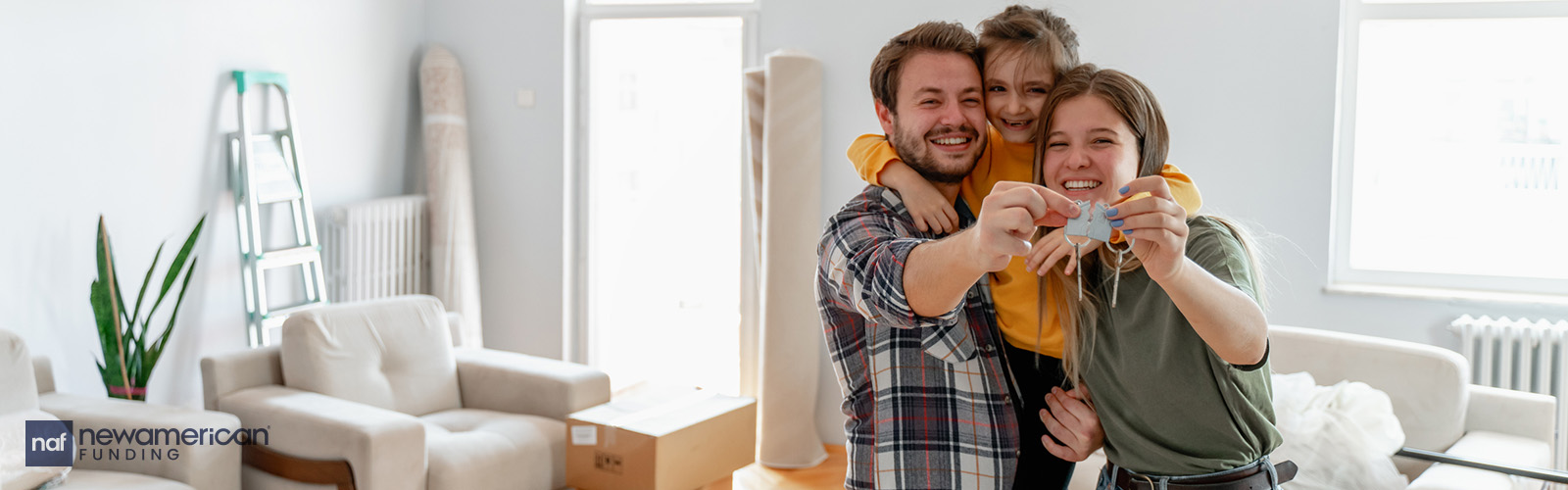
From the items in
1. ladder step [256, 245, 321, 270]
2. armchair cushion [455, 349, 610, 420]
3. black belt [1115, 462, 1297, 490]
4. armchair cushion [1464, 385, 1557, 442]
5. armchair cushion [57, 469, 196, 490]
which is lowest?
armchair cushion [57, 469, 196, 490]

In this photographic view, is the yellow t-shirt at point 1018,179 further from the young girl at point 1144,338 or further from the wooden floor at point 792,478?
the wooden floor at point 792,478

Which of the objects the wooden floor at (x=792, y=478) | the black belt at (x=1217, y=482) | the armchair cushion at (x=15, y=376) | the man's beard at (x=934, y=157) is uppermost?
the man's beard at (x=934, y=157)

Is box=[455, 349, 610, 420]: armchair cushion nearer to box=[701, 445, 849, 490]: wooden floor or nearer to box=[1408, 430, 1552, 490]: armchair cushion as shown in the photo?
box=[701, 445, 849, 490]: wooden floor

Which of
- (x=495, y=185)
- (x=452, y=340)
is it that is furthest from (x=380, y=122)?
(x=452, y=340)

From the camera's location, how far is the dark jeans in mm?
1385

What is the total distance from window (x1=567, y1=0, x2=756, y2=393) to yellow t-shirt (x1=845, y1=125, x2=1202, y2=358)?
10.4ft

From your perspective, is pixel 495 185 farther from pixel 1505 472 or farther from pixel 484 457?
pixel 1505 472

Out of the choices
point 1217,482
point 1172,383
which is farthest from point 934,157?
point 1217,482

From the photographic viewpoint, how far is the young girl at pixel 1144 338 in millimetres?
1244

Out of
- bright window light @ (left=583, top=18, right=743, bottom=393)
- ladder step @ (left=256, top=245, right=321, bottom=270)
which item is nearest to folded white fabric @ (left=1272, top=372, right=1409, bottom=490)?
bright window light @ (left=583, top=18, right=743, bottom=393)

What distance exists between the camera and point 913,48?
1.39 meters

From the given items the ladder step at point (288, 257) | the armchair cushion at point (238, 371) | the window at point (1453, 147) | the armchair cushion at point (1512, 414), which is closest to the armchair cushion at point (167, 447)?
the armchair cushion at point (238, 371)

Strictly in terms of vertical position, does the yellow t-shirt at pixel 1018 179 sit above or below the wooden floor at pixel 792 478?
above

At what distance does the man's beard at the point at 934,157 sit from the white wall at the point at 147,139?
10.2ft
